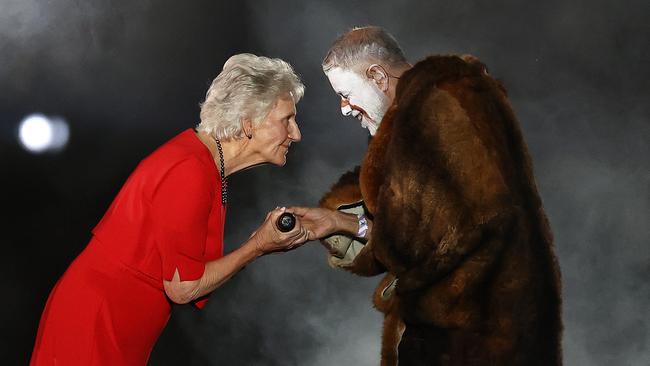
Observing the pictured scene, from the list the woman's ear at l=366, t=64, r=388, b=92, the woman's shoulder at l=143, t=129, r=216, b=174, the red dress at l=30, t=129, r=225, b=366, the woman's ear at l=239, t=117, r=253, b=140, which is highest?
the woman's ear at l=366, t=64, r=388, b=92

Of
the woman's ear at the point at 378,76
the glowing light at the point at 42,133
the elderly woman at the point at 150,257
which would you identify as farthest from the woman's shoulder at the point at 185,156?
the glowing light at the point at 42,133

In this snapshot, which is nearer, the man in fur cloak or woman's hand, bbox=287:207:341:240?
the man in fur cloak

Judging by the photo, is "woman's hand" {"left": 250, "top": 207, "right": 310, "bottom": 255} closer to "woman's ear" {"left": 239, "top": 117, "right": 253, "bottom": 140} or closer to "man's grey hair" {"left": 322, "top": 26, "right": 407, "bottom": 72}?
"woman's ear" {"left": 239, "top": 117, "right": 253, "bottom": 140}

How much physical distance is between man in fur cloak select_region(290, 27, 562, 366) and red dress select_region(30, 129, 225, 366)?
0.47 meters

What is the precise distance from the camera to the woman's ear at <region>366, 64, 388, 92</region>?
2.40 m

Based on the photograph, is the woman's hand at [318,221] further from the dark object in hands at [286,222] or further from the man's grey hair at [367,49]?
the man's grey hair at [367,49]

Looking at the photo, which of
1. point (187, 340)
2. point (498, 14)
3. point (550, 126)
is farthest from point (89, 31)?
point (550, 126)

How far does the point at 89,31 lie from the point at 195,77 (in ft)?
1.88

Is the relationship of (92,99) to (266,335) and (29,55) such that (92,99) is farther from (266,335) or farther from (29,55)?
(266,335)

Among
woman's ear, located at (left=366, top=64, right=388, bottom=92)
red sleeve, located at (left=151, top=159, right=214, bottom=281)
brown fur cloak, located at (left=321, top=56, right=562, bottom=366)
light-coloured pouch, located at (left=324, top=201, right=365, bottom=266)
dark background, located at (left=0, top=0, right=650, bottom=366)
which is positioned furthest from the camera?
dark background, located at (left=0, top=0, right=650, bottom=366)

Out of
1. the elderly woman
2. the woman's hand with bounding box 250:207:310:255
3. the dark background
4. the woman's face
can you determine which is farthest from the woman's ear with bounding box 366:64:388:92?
the dark background

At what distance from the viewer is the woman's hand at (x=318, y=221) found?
2.55 meters

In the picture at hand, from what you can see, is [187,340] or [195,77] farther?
[187,340]

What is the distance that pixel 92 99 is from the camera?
4.02m
